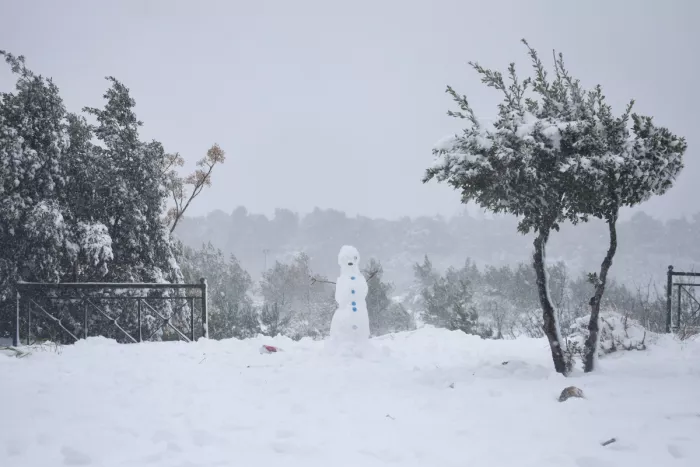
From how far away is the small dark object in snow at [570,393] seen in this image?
13.1 ft

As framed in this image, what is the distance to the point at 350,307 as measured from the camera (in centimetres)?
677

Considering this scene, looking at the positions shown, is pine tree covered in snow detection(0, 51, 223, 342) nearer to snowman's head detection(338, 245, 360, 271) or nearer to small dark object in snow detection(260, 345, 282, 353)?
small dark object in snow detection(260, 345, 282, 353)

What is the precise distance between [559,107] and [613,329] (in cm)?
307

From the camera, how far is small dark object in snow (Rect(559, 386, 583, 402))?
158 inches

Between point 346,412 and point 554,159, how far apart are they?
337 centimetres

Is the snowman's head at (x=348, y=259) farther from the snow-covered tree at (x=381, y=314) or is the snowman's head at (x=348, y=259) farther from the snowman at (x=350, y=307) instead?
the snow-covered tree at (x=381, y=314)

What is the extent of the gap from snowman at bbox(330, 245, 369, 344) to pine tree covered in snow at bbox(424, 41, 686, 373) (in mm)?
2221

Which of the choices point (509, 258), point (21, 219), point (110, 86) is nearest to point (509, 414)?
point (21, 219)

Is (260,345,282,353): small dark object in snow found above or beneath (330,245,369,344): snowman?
beneath

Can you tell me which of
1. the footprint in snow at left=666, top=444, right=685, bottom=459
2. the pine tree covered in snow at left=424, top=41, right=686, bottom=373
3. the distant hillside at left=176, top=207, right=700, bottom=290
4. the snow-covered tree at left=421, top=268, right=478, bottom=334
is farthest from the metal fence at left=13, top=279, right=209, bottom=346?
the distant hillside at left=176, top=207, right=700, bottom=290

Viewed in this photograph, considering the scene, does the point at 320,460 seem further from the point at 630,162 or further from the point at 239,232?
the point at 239,232

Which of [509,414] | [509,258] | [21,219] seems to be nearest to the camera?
[509,414]

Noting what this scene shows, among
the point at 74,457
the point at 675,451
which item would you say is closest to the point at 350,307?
the point at 74,457

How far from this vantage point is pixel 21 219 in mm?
10438
